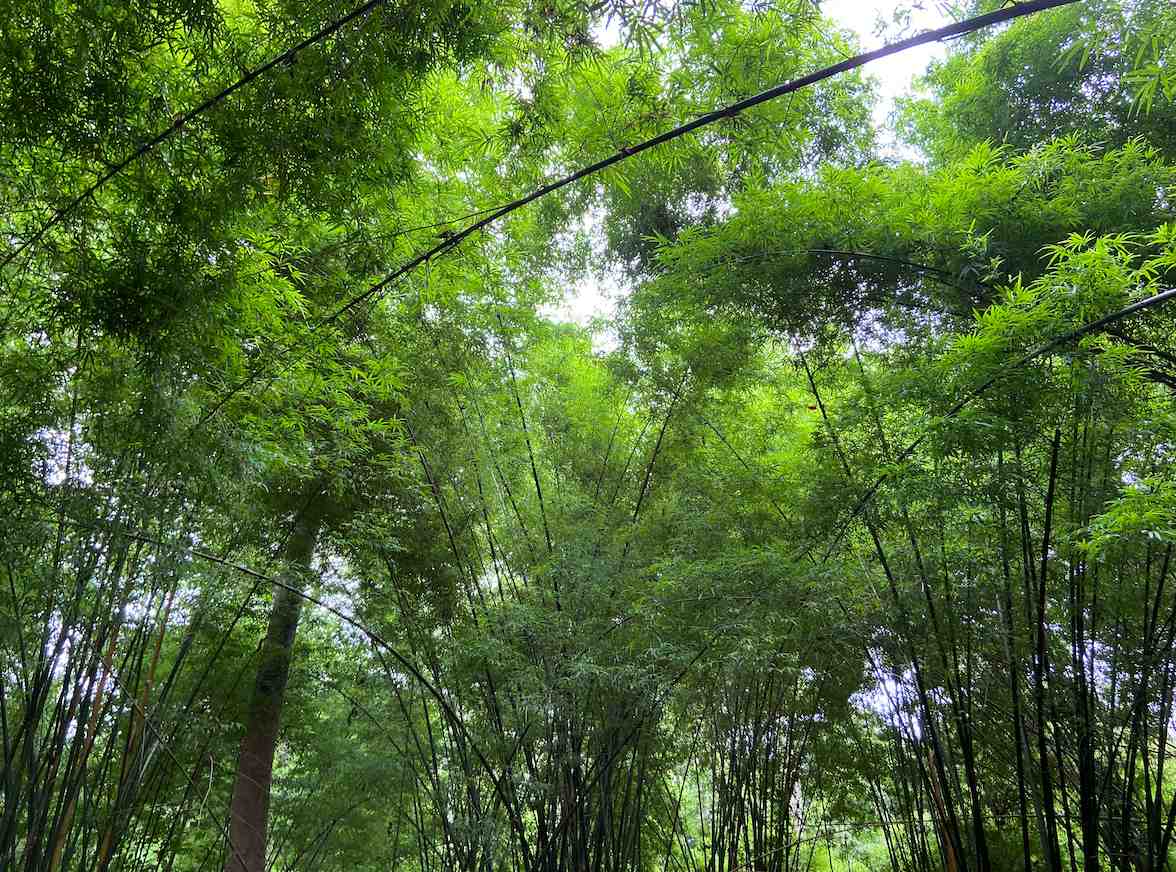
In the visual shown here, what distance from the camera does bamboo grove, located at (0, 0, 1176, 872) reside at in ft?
6.71

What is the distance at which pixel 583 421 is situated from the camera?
16.0ft

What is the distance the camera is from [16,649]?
2.56m

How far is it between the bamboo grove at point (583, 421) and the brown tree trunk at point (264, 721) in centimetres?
5

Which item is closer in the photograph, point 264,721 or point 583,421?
point 264,721

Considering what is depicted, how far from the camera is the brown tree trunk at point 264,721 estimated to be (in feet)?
14.4

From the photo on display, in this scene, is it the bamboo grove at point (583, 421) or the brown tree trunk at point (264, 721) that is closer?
the bamboo grove at point (583, 421)

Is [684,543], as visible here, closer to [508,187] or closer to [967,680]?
[967,680]

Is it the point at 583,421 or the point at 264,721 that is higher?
the point at 583,421

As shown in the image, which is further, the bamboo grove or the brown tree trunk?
the brown tree trunk

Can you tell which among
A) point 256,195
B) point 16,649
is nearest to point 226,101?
point 256,195

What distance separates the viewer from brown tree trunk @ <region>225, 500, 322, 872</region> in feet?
14.4

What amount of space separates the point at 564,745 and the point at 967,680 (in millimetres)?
1957

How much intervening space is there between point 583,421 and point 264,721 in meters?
2.90

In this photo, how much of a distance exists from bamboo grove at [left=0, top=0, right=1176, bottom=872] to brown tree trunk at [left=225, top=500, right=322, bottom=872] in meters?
0.05
